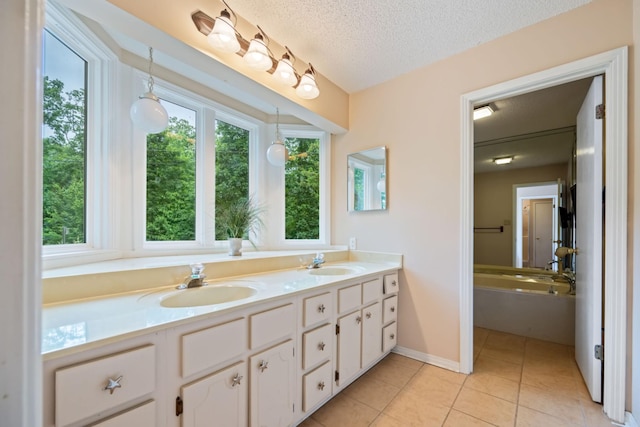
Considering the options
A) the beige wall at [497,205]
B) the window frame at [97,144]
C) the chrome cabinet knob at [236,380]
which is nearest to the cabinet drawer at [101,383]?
the chrome cabinet knob at [236,380]

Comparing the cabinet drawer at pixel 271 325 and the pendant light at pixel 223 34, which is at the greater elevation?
the pendant light at pixel 223 34

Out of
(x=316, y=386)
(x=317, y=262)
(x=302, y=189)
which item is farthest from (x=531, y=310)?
(x=302, y=189)

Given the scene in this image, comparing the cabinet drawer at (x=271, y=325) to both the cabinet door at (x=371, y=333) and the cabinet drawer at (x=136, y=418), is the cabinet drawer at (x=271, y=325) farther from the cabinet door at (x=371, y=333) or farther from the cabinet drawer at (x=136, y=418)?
the cabinet door at (x=371, y=333)

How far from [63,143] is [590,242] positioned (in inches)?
119

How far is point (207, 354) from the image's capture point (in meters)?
0.96

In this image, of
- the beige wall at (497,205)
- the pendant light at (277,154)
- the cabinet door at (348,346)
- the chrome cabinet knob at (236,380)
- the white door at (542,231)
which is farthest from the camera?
the white door at (542,231)

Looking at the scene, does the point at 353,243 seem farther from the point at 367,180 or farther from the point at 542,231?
the point at 542,231

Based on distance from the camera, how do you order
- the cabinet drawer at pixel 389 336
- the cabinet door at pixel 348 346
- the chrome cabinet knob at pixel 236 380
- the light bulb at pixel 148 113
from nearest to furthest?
the chrome cabinet knob at pixel 236 380 < the light bulb at pixel 148 113 < the cabinet door at pixel 348 346 < the cabinet drawer at pixel 389 336

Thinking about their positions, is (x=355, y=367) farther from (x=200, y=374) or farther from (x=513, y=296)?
(x=513, y=296)

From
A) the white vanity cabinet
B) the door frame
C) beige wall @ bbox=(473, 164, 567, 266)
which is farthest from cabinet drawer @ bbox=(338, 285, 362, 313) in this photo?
beige wall @ bbox=(473, 164, 567, 266)

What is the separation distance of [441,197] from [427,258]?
1.58 ft

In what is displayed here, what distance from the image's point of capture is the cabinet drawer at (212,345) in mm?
907

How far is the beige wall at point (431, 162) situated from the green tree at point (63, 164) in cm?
197

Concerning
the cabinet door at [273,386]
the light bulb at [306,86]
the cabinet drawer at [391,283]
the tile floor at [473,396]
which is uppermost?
the light bulb at [306,86]
